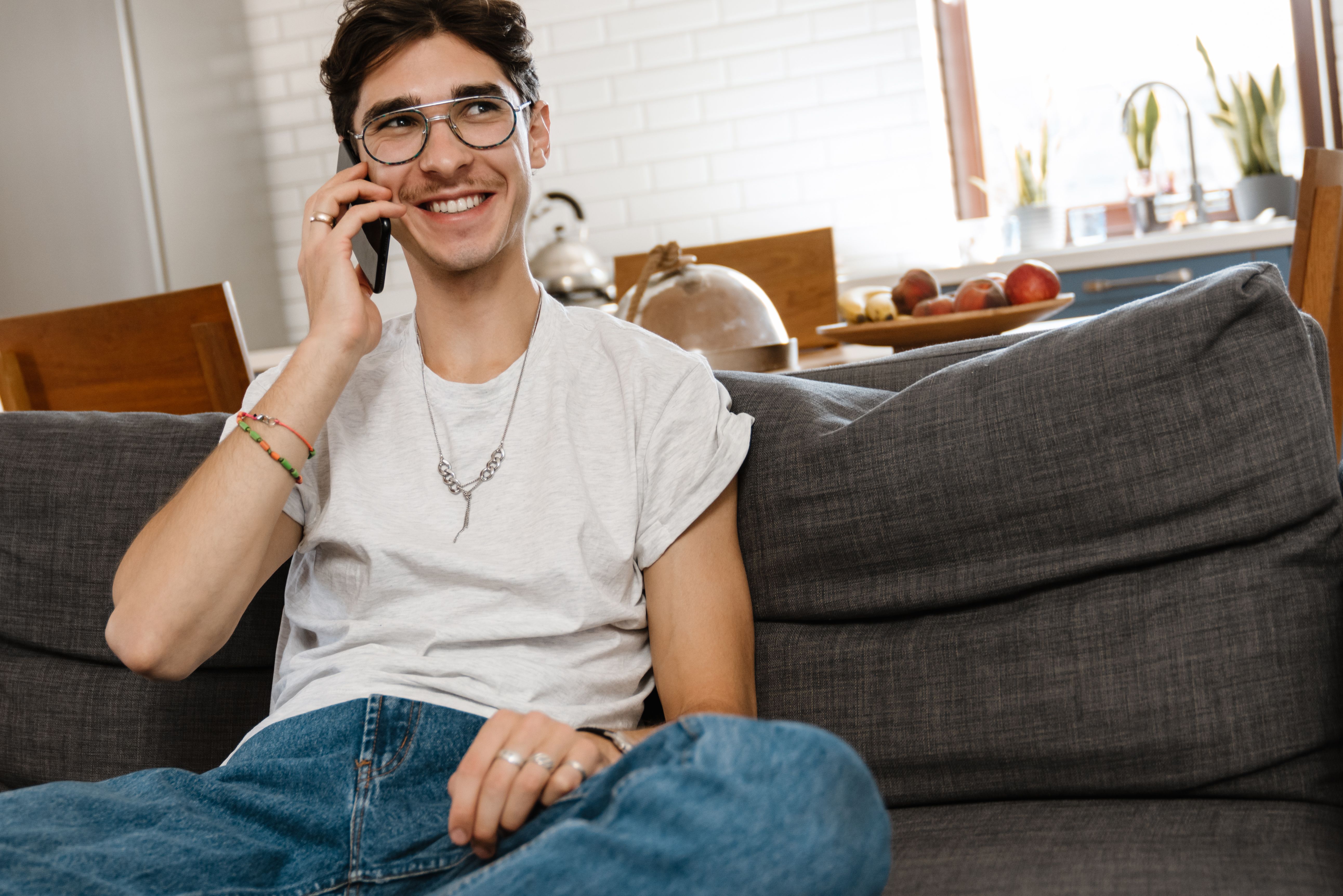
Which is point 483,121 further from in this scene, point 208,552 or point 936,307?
point 936,307

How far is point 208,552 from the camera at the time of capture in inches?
44.5

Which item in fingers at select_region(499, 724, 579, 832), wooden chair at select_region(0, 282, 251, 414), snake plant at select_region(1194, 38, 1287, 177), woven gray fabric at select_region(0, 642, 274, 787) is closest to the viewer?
fingers at select_region(499, 724, 579, 832)

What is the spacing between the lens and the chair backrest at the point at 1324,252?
193 cm

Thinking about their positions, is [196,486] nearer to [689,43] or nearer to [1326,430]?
[1326,430]

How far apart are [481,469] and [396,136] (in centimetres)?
43

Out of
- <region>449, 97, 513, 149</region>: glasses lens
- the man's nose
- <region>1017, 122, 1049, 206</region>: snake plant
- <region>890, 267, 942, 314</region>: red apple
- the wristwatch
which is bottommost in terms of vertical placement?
the wristwatch

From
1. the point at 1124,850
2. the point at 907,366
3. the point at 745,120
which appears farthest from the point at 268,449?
the point at 745,120

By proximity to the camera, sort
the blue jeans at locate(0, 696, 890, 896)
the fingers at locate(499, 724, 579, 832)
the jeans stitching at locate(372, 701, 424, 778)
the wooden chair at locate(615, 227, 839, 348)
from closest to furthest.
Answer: the blue jeans at locate(0, 696, 890, 896) < the fingers at locate(499, 724, 579, 832) < the jeans stitching at locate(372, 701, 424, 778) < the wooden chair at locate(615, 227, 839, 348)

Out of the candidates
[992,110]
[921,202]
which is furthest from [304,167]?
[992,110]

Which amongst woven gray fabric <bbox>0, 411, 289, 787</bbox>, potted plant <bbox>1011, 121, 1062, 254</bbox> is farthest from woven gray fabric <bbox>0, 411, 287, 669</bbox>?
potted plant <bbox>1011, 121, 1062, 254</bbox>

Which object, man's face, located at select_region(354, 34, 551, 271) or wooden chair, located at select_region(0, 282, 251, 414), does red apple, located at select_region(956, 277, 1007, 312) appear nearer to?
man's face, located at select_region(354, 34, 551, 271)

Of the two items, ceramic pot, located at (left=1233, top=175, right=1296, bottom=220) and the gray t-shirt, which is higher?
ceramic pot, located at (left=1233, top=175, right=1296, bottom=220)

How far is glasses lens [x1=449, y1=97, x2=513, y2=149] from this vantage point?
4.42 ft

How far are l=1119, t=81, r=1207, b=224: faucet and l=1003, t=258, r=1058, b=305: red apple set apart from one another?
7.26 ft
